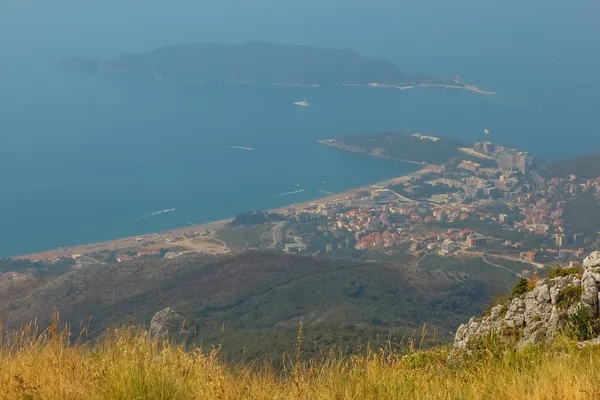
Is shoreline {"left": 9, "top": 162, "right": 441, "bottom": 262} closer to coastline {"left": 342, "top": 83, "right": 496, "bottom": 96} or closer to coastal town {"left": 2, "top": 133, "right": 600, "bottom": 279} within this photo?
coastal town {"left": 2, "top": 133, "right": 600, "bottom": 279}

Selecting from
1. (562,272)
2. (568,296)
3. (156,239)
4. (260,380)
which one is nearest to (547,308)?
(568,296)

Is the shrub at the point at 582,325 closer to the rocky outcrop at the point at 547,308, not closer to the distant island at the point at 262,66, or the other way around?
the rocky outcrop at the point at 547,308

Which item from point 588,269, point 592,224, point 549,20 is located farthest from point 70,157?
point 549,20

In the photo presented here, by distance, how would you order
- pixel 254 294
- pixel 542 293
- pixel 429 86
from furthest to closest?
pixel 429 86 → pixel 254 294 → pixel 542 293

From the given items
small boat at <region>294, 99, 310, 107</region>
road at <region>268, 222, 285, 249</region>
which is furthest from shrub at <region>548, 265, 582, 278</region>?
small boat at <region>294, 99, 310, 107</region>

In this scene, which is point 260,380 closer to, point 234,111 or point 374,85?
point 234,111
